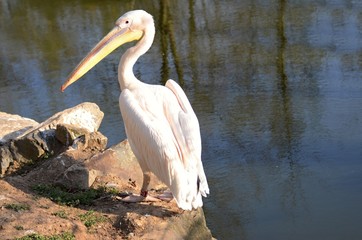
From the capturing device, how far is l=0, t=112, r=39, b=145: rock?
6512mm

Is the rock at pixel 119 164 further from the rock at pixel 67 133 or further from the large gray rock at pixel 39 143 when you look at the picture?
the rock at pixel 67 133

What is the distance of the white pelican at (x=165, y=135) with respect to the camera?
4.68 m

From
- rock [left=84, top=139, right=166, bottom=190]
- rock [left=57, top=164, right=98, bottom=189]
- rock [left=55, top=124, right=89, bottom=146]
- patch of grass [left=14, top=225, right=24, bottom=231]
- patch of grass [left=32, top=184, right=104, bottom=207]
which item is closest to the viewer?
patch of grass [left=14, top=225, right=24, bottom=231]

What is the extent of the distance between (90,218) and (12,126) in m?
2.66

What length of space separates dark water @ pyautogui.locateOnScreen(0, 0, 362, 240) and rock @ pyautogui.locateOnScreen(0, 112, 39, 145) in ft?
3.80

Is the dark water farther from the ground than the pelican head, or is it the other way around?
the pelican head

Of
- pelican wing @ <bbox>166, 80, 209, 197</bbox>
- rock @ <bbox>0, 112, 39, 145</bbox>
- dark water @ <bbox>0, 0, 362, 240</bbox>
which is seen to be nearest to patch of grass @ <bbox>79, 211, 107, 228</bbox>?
pelican wing @ <bbox>166, 80, 209, 197</bbox>

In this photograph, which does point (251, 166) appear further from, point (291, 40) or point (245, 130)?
point (291, 40)

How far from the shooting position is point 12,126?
700 centimetres

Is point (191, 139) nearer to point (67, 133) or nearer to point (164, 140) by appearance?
point (164, 140)

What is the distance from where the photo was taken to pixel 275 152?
7.24 m

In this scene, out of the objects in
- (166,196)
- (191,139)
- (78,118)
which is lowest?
(166,196)

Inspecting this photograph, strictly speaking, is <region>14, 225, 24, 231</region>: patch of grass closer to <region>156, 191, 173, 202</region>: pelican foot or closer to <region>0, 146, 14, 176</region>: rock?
<region>156, 191, 173, 202</region>: pelican foot

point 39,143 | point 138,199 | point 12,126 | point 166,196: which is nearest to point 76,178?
point 138,199
